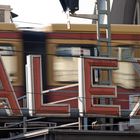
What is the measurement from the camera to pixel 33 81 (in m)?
14.4

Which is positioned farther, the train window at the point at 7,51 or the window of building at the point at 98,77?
the train window at the point at 7,51

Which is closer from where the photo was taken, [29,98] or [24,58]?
[29,98]

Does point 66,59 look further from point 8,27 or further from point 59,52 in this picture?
point 8,27

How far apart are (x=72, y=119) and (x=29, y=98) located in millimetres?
1653

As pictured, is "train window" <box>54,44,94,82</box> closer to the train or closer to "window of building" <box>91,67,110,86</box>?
the train

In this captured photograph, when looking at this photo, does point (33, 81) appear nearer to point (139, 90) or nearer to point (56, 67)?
point (56, 67)

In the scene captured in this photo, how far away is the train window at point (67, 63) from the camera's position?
16.4 m

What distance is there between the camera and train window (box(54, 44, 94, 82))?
16359mm

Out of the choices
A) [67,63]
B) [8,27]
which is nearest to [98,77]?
[67,63]

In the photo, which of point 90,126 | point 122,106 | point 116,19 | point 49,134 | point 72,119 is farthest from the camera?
point 116,19

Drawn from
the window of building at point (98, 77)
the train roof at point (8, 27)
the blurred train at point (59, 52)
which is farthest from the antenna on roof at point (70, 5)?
the train roof at point (8, 27)

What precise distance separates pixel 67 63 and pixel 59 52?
0.36 metres

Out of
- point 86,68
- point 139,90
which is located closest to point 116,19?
point 139,90

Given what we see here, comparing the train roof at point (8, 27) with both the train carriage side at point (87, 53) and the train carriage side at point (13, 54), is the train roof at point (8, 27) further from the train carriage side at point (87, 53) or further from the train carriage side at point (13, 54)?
the train carriage side at point (87, 53)
